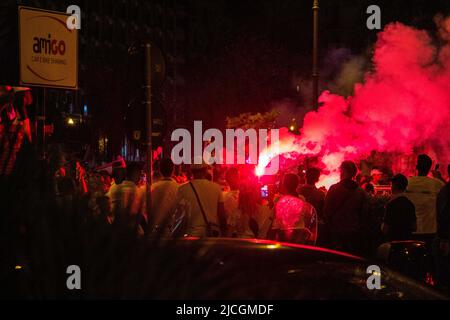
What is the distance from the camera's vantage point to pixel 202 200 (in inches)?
281

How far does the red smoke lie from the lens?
13141 mm

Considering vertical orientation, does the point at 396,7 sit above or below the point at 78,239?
above

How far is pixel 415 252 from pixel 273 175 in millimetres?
8856

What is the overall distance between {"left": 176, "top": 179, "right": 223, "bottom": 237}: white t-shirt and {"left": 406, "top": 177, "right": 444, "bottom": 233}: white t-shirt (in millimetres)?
2588

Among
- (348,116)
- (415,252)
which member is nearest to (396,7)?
(348,116)

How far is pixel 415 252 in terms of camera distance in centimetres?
674

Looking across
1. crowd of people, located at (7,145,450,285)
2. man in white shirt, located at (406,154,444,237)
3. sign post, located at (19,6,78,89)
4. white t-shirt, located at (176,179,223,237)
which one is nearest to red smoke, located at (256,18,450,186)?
crowd of people, located at (7,145,450,285)

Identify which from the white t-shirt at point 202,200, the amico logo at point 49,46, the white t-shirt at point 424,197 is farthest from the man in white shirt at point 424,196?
the amico logo at point 49,46

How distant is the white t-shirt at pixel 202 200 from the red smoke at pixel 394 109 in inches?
284

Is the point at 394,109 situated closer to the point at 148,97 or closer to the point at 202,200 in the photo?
the point at 202,200

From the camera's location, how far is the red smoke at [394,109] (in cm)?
1314

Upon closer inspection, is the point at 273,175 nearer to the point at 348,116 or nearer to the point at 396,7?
the point at 348,116
